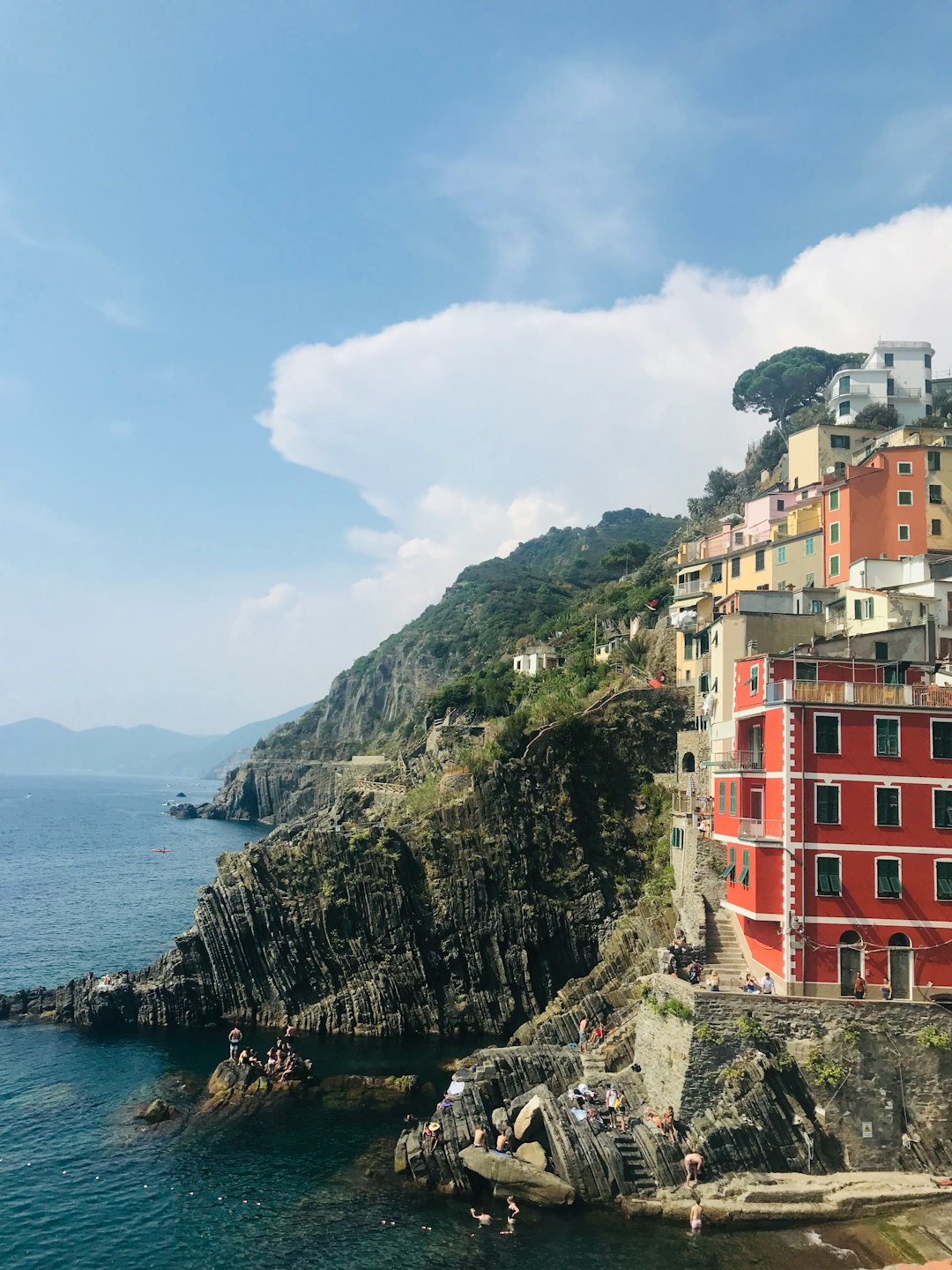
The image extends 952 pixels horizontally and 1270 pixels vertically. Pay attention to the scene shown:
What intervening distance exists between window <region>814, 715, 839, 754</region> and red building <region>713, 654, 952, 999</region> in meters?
0.03

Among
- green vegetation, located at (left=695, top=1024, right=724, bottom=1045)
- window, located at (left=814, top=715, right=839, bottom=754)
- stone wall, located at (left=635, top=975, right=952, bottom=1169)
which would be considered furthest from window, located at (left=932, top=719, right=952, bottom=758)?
green vegetation, located at (left=695, top=1024, right=724, bottom=1045)

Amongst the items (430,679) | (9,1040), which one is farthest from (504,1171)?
(430,679)

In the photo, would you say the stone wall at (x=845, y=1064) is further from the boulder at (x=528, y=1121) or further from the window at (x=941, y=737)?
the window at (x=941, y=737)

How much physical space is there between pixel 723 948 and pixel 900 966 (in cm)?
617

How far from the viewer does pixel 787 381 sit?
103375 millimetres

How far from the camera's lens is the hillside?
141m

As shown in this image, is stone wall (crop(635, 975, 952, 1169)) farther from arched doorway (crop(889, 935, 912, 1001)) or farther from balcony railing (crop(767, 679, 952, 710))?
balcony railing (crop(767, 679, 952, 710))

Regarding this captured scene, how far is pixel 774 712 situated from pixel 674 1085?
1293cm

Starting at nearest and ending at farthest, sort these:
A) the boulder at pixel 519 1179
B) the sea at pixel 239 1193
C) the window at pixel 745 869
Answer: the sea at pixel 239 1193 < the boulder at pixel 519 1179 < the window at pixel 745 869

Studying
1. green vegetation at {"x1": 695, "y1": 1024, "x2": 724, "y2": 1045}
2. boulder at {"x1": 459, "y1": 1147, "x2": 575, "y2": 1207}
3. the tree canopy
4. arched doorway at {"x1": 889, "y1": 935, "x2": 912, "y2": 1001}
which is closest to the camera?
boulder at {"x1": 459, "y1": 1147, "x2": 575, "y2": 1207}

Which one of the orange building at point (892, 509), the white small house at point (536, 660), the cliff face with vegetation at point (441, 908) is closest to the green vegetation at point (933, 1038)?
the cliff face with vegetation at point (441, 908)

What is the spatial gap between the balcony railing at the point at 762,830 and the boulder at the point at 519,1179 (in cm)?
1269

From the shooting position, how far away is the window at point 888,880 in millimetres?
31078

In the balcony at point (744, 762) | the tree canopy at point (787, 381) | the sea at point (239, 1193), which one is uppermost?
the tree canopy at point (787, 381)
